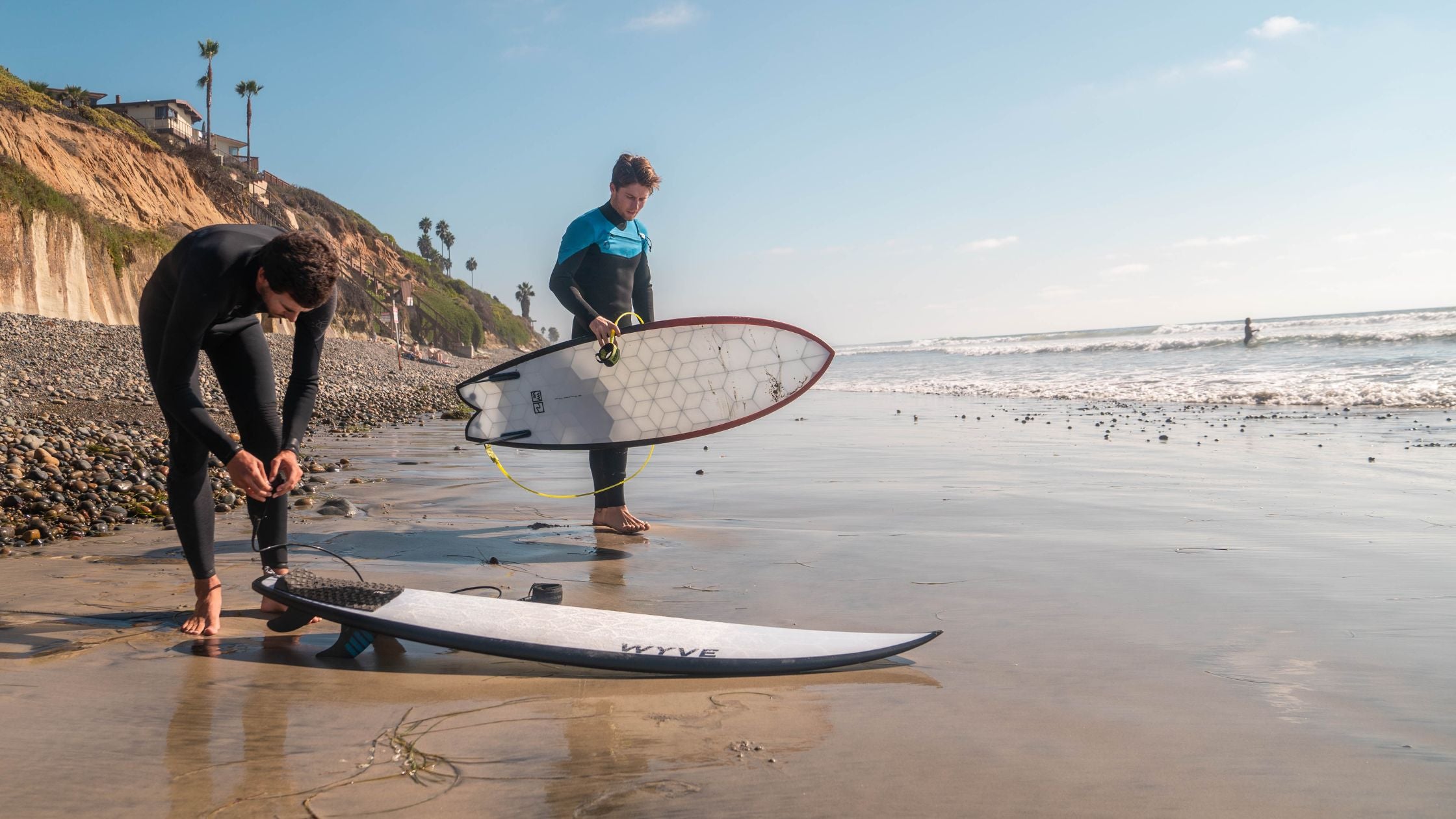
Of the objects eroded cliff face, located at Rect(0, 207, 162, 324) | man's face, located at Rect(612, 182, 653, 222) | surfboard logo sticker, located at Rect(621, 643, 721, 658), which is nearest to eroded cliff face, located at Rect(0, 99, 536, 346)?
eroded cliff face, located at Rect(0, 207, 162, 324)

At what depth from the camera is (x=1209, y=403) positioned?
15.1 metres

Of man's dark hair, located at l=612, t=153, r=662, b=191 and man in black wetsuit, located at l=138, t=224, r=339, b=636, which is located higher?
man's dark hair, located at l=612, t=153, r=662, b=191

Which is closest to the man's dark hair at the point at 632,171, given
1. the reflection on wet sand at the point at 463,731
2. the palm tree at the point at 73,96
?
the reflection on wet sand at the point at 463,731

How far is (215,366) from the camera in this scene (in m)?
3.21

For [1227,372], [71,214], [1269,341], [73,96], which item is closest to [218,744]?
[1227,372]

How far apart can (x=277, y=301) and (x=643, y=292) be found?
9.77 feet

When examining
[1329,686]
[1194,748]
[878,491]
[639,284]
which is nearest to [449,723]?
[1194,748]

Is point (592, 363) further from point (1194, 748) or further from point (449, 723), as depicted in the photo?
point (1194, 748)

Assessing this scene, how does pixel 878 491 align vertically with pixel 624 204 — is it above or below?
below

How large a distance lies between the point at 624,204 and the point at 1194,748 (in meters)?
3.99

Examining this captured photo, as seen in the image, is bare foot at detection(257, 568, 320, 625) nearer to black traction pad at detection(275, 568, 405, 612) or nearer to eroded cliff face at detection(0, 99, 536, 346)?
black traction pad at detection(275, 568, 405, 612)

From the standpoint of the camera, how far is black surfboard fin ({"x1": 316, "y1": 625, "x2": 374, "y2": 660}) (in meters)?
2.75

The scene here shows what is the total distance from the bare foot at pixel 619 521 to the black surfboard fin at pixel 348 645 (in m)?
2.35

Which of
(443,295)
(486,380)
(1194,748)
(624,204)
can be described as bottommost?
(1194,748)
